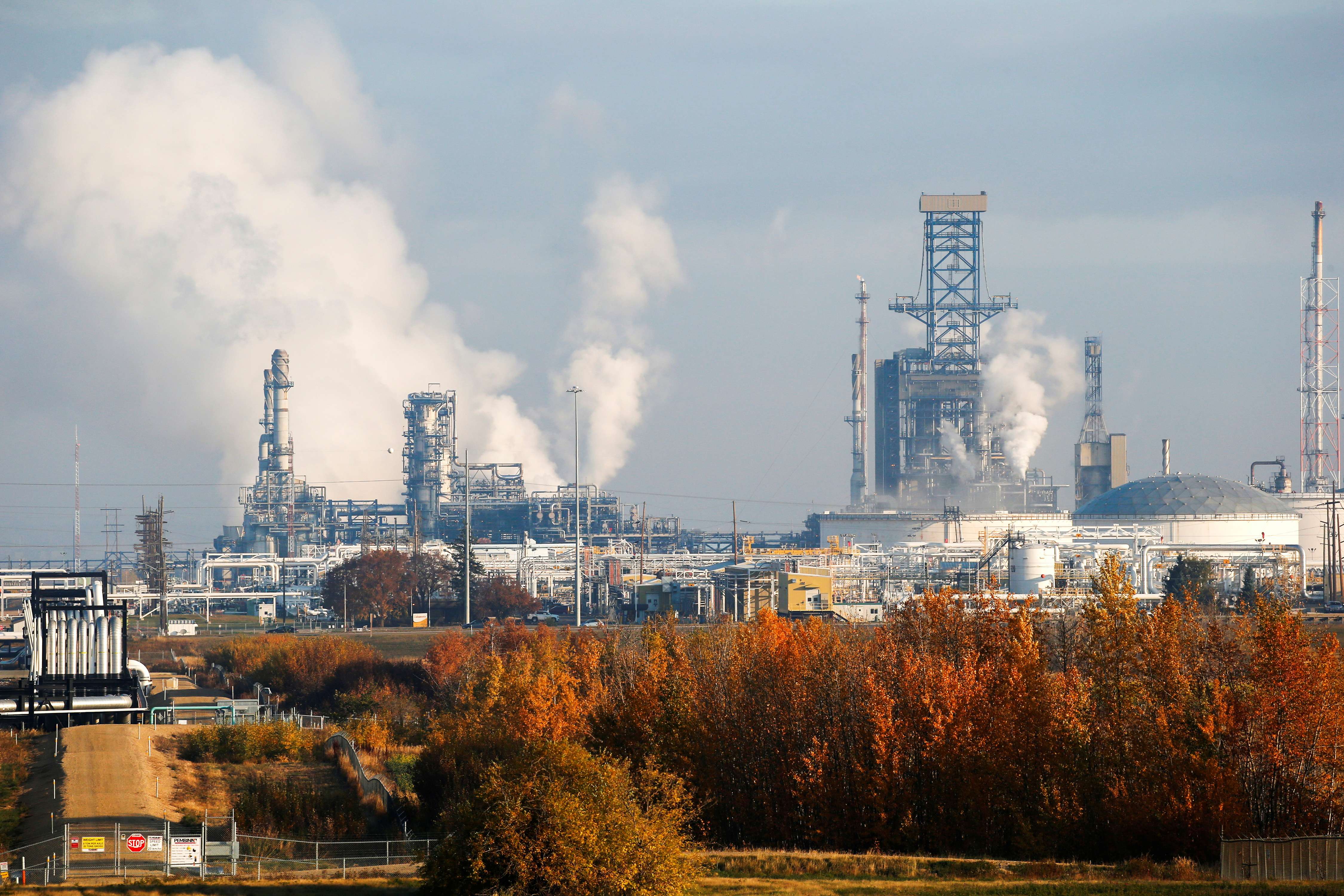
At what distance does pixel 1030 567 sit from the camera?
302ft

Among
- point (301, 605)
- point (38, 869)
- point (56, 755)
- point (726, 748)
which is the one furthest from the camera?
point (301, 605)

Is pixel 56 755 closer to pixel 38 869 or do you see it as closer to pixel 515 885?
pixel 38 869

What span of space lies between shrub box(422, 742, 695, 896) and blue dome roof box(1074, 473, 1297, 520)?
347 ft

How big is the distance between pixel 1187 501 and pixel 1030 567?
114 feet

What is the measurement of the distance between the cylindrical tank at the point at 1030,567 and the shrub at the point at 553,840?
233 feet

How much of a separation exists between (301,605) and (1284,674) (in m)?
100

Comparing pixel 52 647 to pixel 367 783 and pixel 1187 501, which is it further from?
pixel 1187 501

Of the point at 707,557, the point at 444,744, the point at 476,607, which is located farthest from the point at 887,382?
the point at 444,744

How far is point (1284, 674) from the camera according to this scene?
1340 inches

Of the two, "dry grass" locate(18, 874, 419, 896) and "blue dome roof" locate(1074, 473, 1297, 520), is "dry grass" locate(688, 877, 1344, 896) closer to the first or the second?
"dry grass" locate(18, 874, 419, 896)

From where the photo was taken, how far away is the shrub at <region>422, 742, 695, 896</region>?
858 inches

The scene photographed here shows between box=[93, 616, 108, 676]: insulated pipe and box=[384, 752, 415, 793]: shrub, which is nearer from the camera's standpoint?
box=[384, 752, 415, 793]: shrub

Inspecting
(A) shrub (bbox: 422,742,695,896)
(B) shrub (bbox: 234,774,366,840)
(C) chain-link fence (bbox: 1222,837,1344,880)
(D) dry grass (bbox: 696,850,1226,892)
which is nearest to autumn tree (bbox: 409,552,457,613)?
(B) shrub (bbox: 234,774,366,840)

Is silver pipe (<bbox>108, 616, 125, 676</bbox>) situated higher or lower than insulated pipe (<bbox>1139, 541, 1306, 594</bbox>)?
lower
